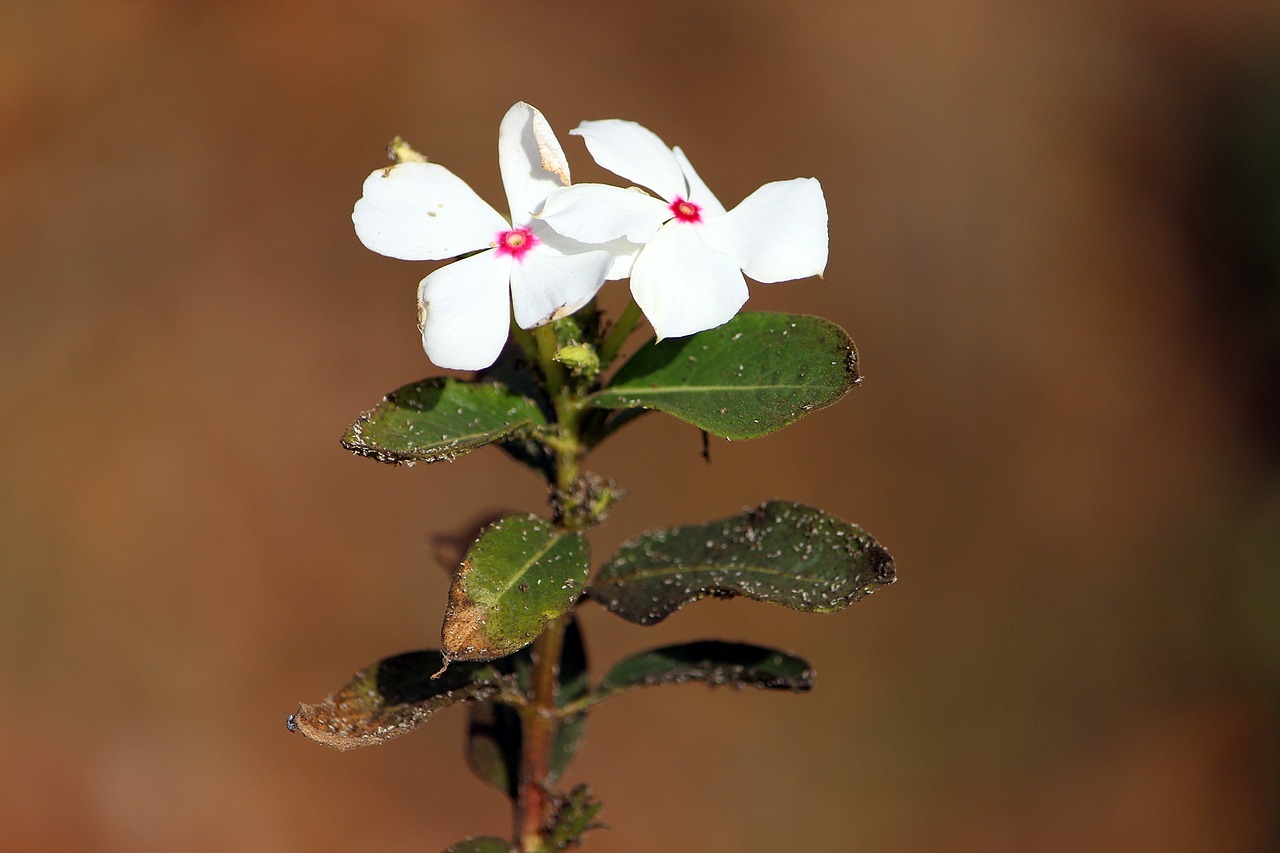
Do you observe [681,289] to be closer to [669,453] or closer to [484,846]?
[484,846]

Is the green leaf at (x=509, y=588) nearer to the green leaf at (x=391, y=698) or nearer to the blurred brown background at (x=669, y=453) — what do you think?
the green leaf at (x=391, y=698)

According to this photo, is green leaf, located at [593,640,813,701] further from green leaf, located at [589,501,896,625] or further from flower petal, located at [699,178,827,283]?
flower petal, located at [699,178,827,283]

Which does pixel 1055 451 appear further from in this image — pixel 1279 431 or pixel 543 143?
pixel 543 143

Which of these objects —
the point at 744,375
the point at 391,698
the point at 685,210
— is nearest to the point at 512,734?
the point at 391,698

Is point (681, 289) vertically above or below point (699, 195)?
below

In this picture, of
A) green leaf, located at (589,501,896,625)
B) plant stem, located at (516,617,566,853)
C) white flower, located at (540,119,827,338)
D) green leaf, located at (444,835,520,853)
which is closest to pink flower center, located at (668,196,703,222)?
white flower, located at (540,119,827,338)

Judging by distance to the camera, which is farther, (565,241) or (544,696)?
(544,696)

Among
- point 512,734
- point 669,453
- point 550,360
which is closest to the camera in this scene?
point 550,360
